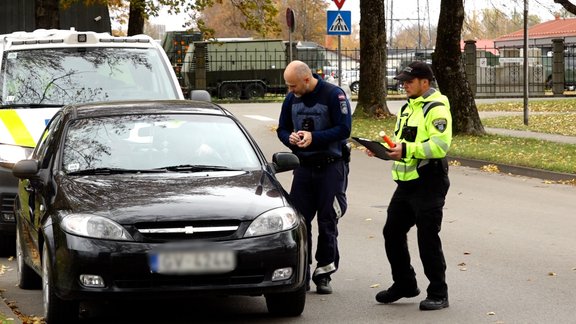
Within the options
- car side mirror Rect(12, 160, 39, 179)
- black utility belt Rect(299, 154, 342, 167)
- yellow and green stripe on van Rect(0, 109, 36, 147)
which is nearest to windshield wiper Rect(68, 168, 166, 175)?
car side mirror Rect(12, 160, 39, 179)

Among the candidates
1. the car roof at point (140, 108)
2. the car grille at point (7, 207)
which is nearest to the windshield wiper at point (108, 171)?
the car roof at point (140, 108)

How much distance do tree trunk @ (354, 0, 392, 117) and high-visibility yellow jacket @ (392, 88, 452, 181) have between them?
21770 mm

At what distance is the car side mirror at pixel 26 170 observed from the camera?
880 centimetres

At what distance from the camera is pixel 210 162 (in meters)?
8.75

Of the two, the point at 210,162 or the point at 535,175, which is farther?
the point at 535,175

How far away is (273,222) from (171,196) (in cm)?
67

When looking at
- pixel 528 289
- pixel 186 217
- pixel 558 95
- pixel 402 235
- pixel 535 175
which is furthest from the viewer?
pixel 558 95

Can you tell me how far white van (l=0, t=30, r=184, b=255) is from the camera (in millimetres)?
12406

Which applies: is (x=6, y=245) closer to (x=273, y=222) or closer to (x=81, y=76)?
(x=81, y=76)

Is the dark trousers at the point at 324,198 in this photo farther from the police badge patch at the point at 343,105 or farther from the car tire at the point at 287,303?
the car tire at the point at 287,303

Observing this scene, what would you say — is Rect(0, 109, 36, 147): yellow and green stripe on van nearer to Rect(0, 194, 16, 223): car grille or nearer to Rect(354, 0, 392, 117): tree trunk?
Rect(0, 194, 16, 223): car grille

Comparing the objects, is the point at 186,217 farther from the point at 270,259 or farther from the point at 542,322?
the point at 542,322

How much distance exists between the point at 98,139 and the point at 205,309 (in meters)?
1.47

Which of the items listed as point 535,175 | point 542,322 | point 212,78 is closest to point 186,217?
point 542,322
